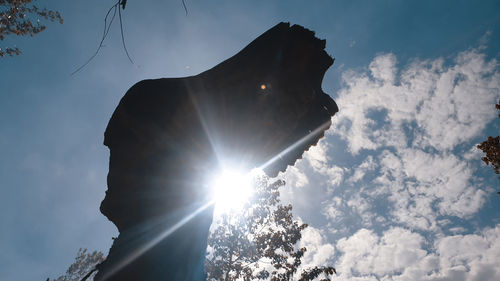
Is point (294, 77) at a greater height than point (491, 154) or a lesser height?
lesser

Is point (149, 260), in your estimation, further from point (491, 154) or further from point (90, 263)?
point (90, 263)

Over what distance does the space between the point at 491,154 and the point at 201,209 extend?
14.0m

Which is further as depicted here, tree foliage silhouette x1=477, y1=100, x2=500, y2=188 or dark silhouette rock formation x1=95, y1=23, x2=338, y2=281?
tree foliage silhouette x1=477, y1=100, x2=500, y2=188

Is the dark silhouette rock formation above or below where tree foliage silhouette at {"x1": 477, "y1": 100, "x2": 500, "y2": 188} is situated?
below

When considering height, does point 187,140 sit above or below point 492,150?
below

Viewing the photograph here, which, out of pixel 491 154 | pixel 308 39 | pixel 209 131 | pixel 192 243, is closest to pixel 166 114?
pixel 209 131

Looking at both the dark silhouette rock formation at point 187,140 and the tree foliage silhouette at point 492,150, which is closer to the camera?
the dark silhouette rock formation at point 187,140

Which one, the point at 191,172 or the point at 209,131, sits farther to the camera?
the point at 209,131

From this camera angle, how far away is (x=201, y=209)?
2.29m

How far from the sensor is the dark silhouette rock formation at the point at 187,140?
2.07 meters

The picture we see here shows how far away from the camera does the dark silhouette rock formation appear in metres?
2.07

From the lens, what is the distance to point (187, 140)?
243 centimetres

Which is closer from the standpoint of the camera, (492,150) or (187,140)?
(187,140)

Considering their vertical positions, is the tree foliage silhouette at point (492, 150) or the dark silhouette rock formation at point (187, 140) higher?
the tree foliage silhouette at point (492, 150)
